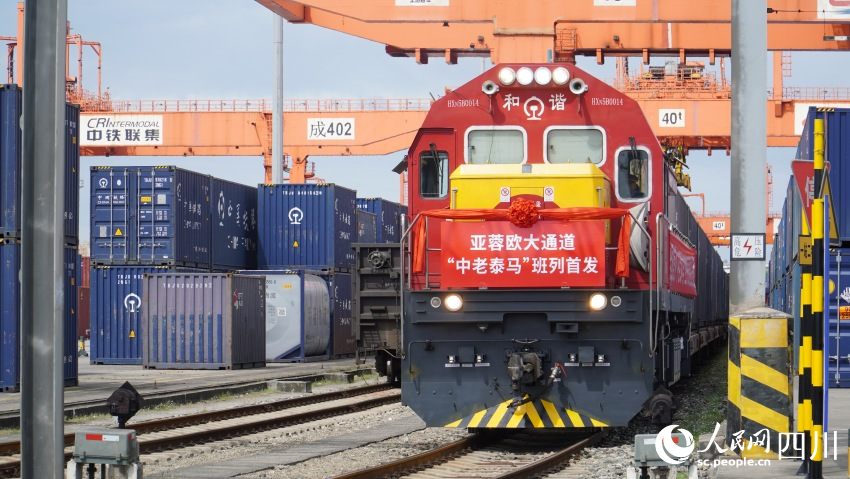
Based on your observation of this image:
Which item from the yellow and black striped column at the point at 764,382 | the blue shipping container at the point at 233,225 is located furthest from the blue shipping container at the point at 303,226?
the yellow and black striped column at the point at 764,382

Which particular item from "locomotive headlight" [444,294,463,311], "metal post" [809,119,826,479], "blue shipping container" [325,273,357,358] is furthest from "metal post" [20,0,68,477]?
"blue shipping container" [325,273,357,358]

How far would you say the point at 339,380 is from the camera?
75.6ft

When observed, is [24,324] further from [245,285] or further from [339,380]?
[245,285]

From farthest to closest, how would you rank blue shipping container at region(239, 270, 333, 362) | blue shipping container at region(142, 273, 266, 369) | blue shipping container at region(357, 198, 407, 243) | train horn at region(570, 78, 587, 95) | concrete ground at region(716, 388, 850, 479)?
1. blue shipping container at region(357, 198, 407, 243)
2. blue shipping container at region(239, 270, 333, 362)
3. blue shipping container at region(142, 273, 266, 369)
4. train horn at region(570, 78, 587, 95)
5. concrete ground at region(716, 388, 850, 479)

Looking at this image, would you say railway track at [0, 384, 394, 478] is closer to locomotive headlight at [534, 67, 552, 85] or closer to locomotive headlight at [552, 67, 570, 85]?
locomotive headlight at [534, 67, 552, 85]

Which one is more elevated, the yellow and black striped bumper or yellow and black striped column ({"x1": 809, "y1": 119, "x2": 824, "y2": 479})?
yellow and black striped column ({"x1": 809, "y1": 119, "x2": 824, "y2": 479})

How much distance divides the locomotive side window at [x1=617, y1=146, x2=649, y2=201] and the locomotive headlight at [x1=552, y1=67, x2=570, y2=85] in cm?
88

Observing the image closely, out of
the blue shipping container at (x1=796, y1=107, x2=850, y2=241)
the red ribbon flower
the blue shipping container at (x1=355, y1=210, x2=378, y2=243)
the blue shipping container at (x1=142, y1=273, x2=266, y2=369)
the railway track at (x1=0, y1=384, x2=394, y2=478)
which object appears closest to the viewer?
the red ribbon flower

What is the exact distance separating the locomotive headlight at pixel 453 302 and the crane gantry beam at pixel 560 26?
1244 cm

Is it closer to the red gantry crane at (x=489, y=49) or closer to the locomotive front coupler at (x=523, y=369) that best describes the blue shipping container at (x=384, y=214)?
the red gantry crane at (x=489, y=49)

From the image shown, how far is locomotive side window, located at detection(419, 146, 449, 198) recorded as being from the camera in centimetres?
1148

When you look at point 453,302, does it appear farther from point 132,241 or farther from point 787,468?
point 132,241

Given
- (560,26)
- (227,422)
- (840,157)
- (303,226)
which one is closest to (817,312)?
(227,422)

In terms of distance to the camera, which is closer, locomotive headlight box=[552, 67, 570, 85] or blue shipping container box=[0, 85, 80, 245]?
locomotive headlight box=[552, 67, 570, 85]
